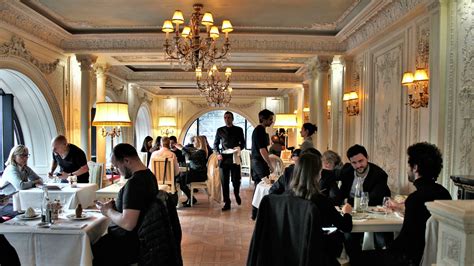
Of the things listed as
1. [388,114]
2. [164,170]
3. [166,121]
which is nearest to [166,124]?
[166,121]

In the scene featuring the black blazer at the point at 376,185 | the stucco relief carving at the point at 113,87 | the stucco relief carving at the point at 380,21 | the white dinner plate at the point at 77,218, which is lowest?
the white dinner plate at the point at 77,218

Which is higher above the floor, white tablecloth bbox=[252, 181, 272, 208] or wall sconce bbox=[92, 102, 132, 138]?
wall sconce bbox=[92, 102, 132, 138]

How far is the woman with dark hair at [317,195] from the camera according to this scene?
→ 266 centimetres

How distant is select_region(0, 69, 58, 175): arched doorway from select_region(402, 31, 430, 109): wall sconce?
17.3ft

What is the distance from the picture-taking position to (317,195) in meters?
2.67

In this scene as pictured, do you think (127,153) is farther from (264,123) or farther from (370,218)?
(264,123)

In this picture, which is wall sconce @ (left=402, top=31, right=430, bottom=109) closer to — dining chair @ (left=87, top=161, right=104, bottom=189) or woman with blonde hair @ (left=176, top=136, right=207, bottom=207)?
woman with blonde hair @ (left=176, top=136, right=207, bottom=207)

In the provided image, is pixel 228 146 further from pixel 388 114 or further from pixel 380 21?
pixel 380 21

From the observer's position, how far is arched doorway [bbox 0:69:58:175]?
6348 millimetres

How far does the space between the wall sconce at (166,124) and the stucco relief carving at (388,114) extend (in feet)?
36.0

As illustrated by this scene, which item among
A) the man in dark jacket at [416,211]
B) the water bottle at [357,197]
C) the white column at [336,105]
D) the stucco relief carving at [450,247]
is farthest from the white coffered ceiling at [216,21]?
the stucco relief carving at [450,247]

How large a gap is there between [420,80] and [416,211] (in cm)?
206

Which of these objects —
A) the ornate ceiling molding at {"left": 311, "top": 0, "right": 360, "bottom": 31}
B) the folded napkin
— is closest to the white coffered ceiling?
the ornate ceiling molding at {"left": 311, "top": 0, "right": 360, "bottom": 31}

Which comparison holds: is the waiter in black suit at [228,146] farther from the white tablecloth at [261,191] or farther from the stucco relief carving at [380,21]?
the stucco relief carving at [380,21]
